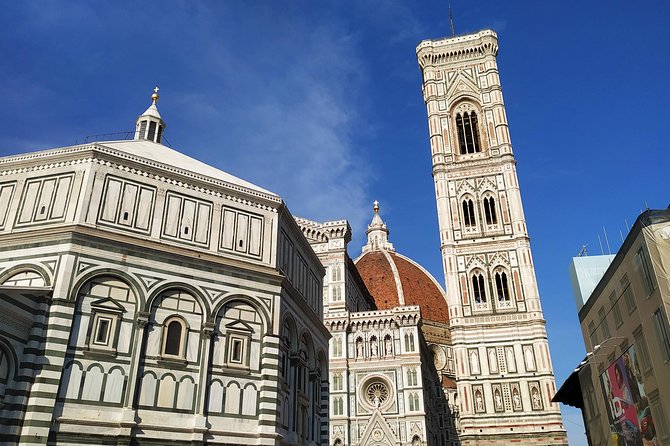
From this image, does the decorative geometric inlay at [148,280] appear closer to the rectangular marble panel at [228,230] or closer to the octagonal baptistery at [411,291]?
the rectangular marble panel at [228,230]

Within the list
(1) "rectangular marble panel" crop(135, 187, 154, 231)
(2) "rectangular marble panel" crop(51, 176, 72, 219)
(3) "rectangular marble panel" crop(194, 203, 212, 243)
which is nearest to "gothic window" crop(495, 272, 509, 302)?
(3) "rectangular marble panel" crop(194, 203, 212, 243)

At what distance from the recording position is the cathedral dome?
78188 millimetres

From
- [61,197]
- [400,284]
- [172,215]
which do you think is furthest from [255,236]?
[400,284]

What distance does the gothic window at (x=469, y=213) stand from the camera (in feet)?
149

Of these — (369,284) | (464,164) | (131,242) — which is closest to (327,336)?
(131,242)

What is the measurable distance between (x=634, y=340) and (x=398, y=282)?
61.5 meters

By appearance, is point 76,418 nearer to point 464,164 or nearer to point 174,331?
point 174,331

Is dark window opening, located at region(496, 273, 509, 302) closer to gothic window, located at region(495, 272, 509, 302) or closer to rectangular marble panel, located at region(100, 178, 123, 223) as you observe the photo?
gothic window, located at region(495, 272, 509, 302)

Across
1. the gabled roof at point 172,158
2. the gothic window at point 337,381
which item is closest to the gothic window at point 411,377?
the gothic window at point 337,381

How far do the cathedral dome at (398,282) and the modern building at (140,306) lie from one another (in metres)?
57.5

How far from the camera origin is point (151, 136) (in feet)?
83.0

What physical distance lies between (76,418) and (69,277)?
12.7 feet

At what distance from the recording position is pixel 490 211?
45.4 meters

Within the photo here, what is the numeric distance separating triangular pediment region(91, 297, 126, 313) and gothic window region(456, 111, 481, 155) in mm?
38250
